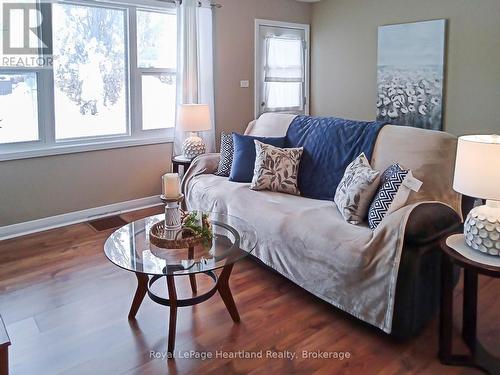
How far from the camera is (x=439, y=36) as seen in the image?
4371mm

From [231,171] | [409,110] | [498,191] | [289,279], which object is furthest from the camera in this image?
[409,110]

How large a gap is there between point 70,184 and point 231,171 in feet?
4.99

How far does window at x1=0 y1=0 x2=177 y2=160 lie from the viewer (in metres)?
3.56

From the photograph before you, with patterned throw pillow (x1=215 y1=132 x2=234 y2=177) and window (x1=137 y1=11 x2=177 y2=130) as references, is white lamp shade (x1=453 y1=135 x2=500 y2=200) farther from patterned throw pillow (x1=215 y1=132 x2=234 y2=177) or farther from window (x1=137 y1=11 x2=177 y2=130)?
window (x1=137 y1=11 x2=177 y2=130)

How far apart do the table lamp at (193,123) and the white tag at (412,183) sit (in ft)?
7.23

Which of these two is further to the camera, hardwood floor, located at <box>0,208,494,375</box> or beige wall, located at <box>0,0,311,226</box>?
beige wall, located at <box>0,0,311,226</box>

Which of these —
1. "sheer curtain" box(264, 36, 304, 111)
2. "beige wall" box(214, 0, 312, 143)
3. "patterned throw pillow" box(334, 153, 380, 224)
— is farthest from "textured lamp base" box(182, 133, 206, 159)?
"patterned throw pillow" box(334, 153, 380, 224)

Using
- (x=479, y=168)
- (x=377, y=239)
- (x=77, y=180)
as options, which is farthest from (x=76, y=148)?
(x=479, y=168)

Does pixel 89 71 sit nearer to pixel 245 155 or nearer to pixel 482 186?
pixel 245 155

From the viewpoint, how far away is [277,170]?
10.4 feet

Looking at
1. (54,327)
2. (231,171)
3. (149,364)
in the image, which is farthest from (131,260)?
(231,171)

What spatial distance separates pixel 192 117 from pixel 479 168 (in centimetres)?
274

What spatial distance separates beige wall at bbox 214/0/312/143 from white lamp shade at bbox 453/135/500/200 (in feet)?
10.9

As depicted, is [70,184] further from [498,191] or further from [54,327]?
[498,191]
